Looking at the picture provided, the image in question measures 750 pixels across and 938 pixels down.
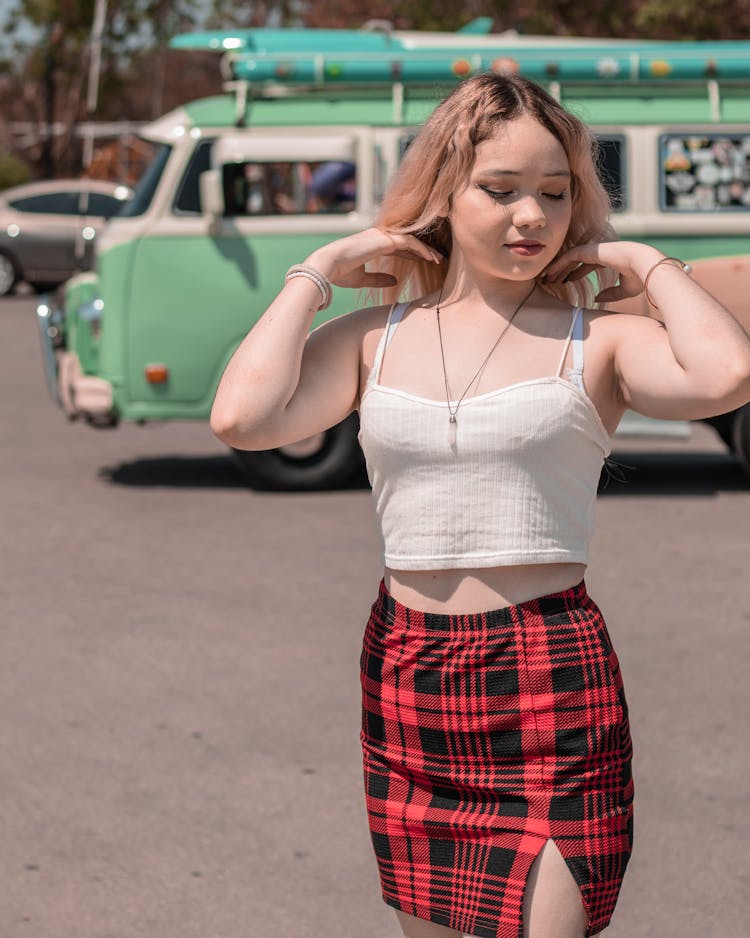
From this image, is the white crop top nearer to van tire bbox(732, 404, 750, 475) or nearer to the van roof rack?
the van roof rack

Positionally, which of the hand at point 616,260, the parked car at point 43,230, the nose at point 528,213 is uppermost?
the nose at point 528,213

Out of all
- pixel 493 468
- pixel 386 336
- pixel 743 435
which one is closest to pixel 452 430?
pixel 493 468

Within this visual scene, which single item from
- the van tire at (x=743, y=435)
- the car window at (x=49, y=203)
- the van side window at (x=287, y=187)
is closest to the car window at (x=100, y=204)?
the car window at (x=49, y=203)

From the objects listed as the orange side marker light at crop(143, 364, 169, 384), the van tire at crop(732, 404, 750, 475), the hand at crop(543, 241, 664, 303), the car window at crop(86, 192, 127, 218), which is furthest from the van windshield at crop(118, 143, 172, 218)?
the car window at crop(86, 192, 127, 218)

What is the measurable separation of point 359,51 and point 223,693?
5304 millimetres

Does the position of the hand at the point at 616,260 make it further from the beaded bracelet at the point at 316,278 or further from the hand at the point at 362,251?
the beaded bracelet at the point at 316,278

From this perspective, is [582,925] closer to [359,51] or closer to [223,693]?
[223,693]

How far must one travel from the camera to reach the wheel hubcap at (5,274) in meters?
24.0

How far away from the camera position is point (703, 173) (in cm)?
1000

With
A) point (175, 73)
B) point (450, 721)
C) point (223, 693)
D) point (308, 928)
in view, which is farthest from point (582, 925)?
point (175, 73)

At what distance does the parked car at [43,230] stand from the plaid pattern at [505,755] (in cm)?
2133

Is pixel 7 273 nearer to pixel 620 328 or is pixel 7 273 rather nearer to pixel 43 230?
pixel 43 230

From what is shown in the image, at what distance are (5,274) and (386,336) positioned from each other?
72.2 ft

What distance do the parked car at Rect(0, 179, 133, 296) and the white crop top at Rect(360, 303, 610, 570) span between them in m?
21.3
